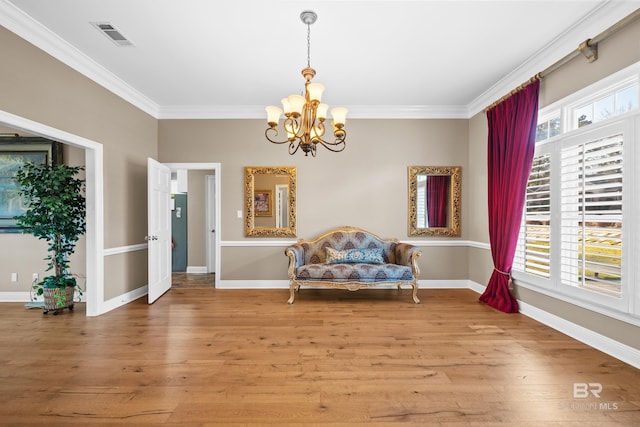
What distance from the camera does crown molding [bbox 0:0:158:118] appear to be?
8.37 feet

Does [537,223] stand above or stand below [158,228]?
above

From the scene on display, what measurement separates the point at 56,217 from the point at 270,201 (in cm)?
268

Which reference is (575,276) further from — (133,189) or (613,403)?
(133,189)

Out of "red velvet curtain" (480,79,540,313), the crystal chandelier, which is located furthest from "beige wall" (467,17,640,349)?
the crystal chandelier

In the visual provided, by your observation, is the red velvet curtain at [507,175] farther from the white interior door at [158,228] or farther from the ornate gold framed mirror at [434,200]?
the white interior door at [158,228]

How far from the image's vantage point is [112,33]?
2.90 m

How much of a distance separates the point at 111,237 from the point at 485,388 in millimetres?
4316

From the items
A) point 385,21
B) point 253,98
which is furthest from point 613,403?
point 253,98

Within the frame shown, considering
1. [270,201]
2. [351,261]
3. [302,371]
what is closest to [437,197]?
[351,261]

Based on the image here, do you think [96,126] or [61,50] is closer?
[61,50]

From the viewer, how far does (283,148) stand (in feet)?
16.0

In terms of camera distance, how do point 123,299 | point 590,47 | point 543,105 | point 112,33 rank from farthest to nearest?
point 123,299
point 543,105
point 112,33
point 590,47

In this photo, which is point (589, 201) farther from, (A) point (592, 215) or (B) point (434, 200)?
(B) point (434, 200)

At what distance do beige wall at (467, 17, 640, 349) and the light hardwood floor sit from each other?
23cm
